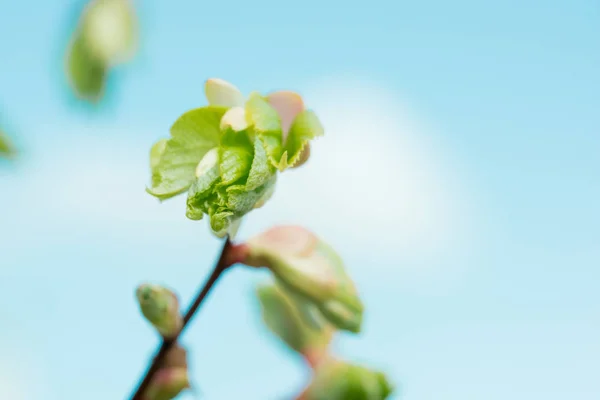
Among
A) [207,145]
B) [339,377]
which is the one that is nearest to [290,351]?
[339,377]

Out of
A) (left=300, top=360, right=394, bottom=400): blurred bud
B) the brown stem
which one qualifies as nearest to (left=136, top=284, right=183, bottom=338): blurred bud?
the brown stem

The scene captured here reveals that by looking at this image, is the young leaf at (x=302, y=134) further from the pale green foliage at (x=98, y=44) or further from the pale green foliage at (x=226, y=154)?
the pale green foliage at (x=98, y=44)

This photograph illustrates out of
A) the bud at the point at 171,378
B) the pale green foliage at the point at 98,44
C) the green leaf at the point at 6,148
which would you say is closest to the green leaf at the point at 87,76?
the pale green foliage at the point at 98,44

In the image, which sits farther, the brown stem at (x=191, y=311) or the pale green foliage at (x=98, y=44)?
the pale green foliage at (x=98, y=44)

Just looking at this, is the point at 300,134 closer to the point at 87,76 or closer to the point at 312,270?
the point at 312,270

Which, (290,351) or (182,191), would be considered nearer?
(182,191)

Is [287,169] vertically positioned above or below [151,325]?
above

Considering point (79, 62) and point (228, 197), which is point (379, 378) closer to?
point (228, 197)
